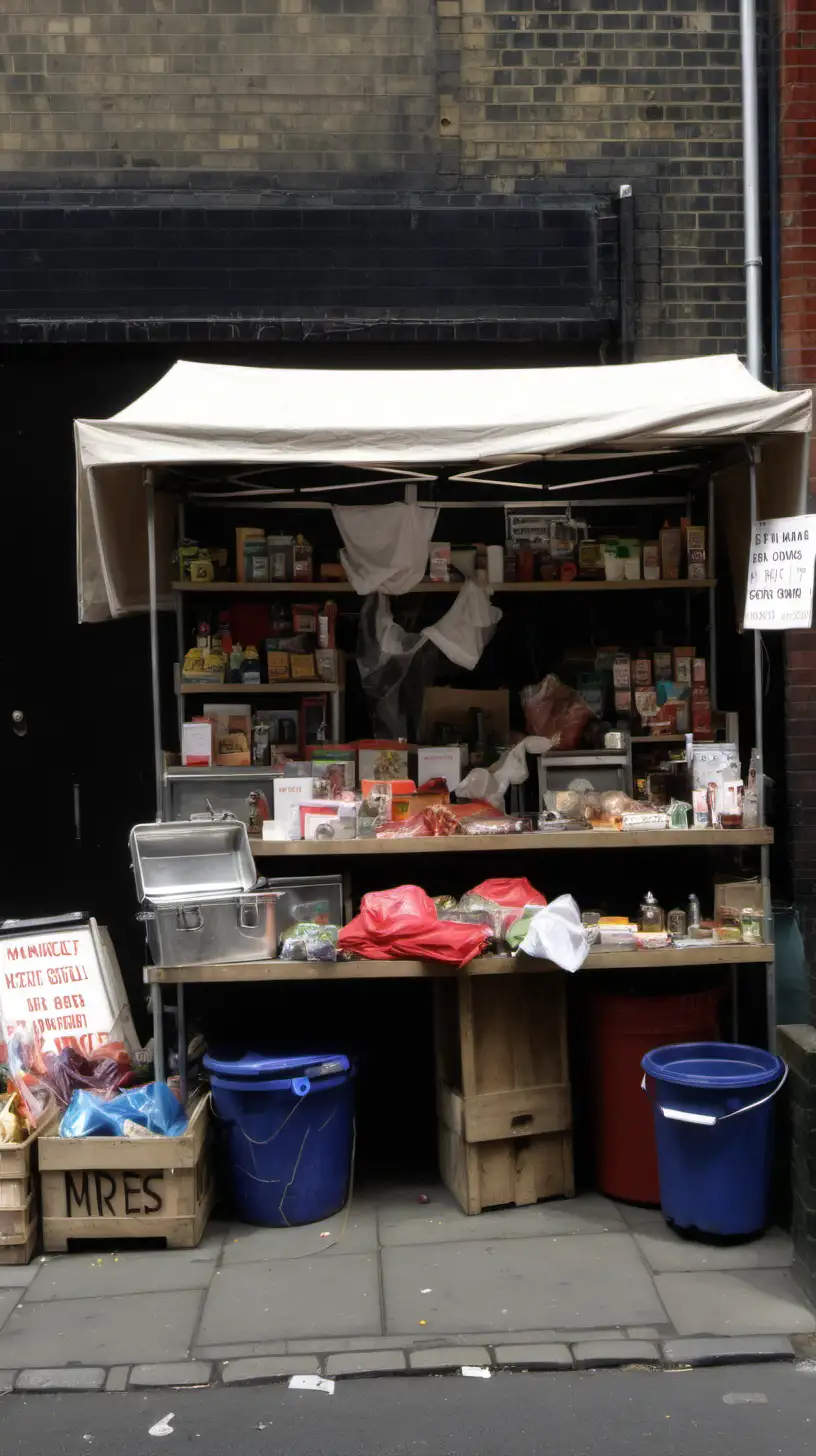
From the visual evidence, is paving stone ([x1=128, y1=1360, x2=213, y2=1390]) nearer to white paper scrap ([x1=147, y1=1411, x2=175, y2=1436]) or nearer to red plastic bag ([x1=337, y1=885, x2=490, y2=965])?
white paper scrap ([x1=147, y1=1411, x2=175, y2=1436])

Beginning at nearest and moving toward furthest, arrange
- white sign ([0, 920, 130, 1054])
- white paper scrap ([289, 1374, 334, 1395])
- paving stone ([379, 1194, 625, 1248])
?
1. white paper scrap ([289, 1374, 334, 1395])
2. paving stone ([379, 1194, 625, 1248])
3. white sign ([0, 920, 130, 1054])

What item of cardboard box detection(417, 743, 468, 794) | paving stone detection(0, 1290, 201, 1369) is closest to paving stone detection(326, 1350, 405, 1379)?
paving stone detection(0, 1290, 201, 1369)

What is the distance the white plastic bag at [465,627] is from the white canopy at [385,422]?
1.13 m

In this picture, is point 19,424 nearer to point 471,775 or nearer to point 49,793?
point 49,793

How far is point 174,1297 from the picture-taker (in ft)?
17.4

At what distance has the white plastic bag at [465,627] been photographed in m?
7.10

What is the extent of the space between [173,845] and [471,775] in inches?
62.1

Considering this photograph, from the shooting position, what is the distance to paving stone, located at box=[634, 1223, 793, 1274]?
5453 mm

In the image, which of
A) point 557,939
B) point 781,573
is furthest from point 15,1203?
point 781,573

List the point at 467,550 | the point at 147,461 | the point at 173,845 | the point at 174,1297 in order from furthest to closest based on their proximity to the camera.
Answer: the point at 467,550 → the point at 173,845 → the point at 147,461 → the point at 174,1297

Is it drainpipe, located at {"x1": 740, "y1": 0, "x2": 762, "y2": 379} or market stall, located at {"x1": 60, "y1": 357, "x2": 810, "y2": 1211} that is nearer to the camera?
market stall, located at {"x1": 60, "y1": 357, "x2": 810, "y2": 1211}

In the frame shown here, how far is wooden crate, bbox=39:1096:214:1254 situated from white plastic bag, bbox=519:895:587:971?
160 cm

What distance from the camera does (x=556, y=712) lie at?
723 centimetres

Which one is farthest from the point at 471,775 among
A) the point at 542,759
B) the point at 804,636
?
the point at 804,636
